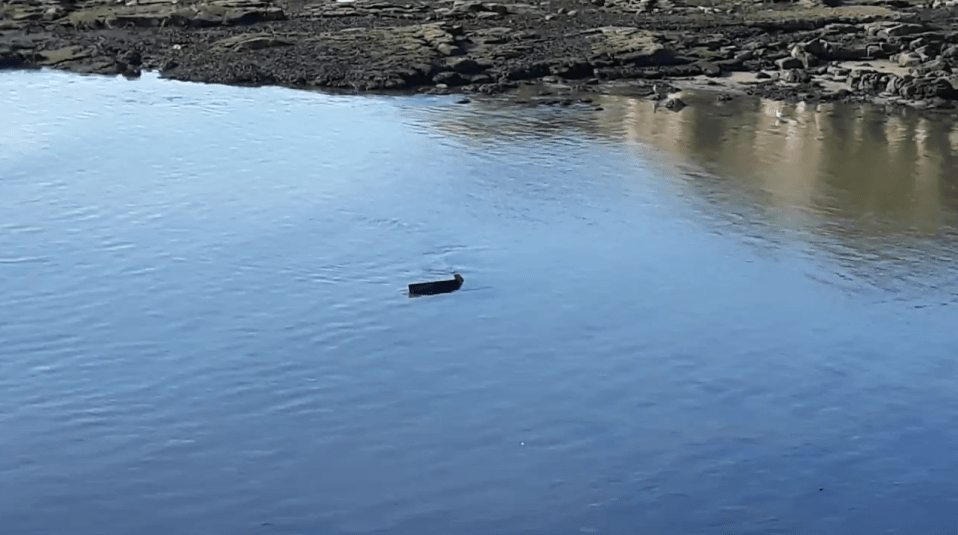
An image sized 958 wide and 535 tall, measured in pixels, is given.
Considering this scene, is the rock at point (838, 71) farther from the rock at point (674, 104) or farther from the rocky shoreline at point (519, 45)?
the rock at point (674, 104)

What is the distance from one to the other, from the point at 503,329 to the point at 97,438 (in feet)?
12.2

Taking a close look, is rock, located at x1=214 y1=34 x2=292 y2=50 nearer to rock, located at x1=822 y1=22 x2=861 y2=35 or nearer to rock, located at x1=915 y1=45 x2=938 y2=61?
rock, located at x1=822 y1=22 x2=861 y2=35

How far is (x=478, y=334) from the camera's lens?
37.0 feet

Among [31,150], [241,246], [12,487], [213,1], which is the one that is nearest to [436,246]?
[241,246]

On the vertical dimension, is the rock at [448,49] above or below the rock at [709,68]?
above

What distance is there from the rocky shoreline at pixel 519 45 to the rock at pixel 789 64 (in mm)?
27

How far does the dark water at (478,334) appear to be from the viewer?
8.42 meters

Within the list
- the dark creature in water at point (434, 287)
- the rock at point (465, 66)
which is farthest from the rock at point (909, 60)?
the dark creature in water at point (434, 287)

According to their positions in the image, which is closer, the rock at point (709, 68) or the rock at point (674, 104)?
the rock at point (674, 104)

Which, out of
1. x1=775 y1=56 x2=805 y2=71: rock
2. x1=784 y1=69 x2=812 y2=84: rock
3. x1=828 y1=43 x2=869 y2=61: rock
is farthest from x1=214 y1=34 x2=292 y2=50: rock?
x1=828 y1=43 x2=869 y2=61: rock

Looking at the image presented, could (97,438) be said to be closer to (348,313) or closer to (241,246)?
(348,313)

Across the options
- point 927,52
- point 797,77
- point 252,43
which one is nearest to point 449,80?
point 252,43

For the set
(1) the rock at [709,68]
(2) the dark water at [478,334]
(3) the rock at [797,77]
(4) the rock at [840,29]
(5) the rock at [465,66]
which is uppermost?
(5) the rock at [465,66]

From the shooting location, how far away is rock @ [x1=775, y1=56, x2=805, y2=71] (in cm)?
2391
